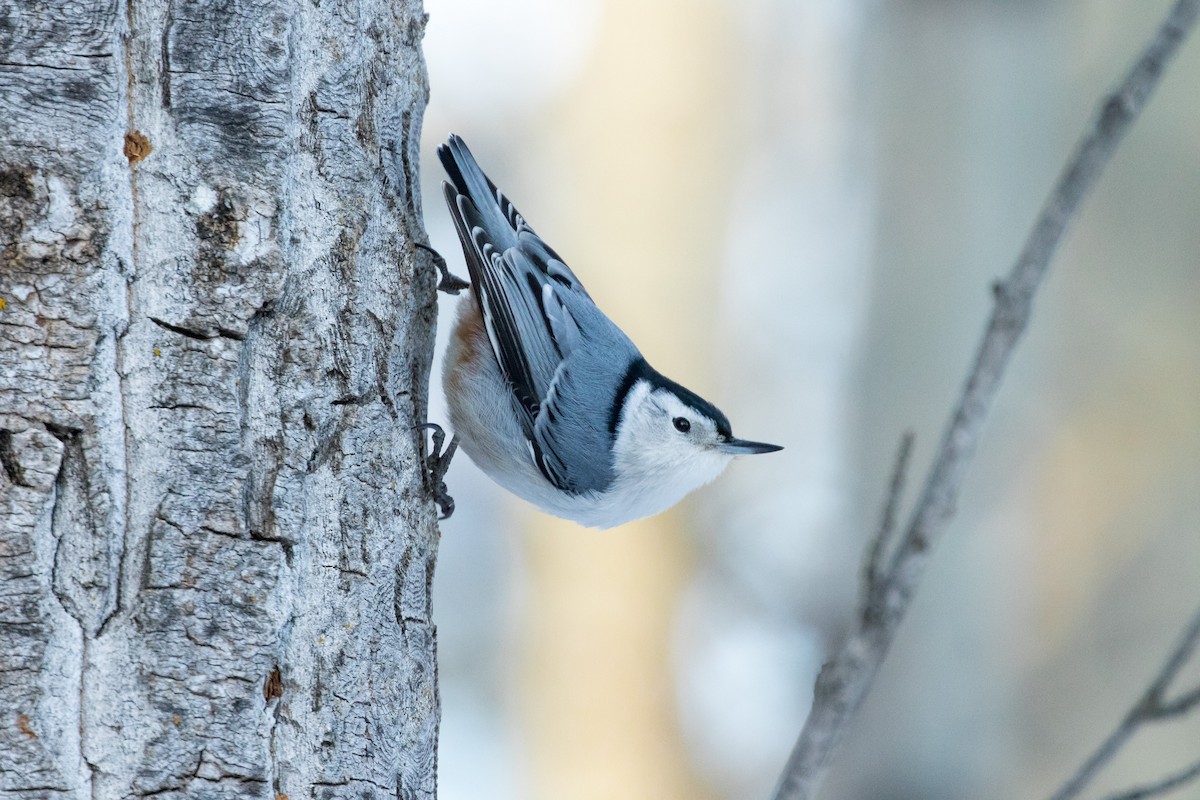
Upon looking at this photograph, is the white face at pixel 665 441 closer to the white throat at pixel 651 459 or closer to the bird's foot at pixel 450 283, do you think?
the white throat at pixel 651 459

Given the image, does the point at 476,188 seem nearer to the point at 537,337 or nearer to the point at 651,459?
the point at 537,337

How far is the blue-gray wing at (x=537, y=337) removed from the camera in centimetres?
189

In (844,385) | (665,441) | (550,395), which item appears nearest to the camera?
(550,395)

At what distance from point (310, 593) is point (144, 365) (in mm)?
291

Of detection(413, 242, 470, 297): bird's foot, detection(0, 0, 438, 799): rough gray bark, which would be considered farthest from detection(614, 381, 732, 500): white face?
detection(0, 0, 438, 799): rough gray bark

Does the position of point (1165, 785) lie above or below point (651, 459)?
below

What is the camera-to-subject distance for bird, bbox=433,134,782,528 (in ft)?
6.20

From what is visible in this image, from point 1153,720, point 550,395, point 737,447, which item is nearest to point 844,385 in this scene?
point 737,447

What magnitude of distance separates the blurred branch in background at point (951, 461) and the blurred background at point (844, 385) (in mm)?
1907

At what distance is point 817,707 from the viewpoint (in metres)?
0.94

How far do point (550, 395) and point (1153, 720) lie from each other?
1.08m

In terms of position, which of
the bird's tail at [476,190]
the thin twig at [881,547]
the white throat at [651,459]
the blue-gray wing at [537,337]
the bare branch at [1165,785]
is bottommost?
the bare branch at [1165,785]

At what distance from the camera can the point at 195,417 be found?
1097 millimetres

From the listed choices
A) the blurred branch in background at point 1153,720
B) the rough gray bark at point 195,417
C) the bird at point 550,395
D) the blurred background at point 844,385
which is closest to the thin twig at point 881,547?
the blurred branch in background at point 1153,720
